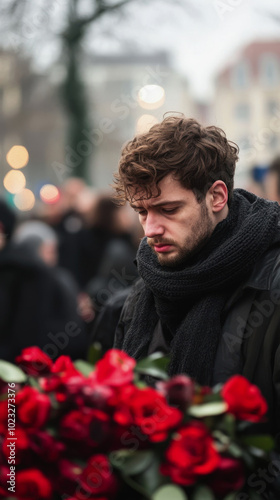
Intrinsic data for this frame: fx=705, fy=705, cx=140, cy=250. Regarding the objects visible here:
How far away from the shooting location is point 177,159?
2.25 meters

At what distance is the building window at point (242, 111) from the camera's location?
37.7 meters

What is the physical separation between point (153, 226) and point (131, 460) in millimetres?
1016

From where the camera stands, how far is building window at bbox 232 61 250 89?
3991cm

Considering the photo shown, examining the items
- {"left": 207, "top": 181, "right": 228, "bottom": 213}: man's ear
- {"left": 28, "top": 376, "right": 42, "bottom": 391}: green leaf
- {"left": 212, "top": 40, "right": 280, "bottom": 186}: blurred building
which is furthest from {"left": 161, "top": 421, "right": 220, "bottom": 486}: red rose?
{"left": 212, "top": 40, "right": 280, "bottom": 186}: blurred building

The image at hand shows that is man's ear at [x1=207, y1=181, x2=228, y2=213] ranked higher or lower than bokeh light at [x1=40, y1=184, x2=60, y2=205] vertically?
lower

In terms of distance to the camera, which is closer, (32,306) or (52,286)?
(32,306)

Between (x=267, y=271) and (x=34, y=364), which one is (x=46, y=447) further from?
(x=267, y=271)

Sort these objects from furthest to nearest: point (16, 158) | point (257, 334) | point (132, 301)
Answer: point (16, 158) < point (132, 301) < point (257, 334)

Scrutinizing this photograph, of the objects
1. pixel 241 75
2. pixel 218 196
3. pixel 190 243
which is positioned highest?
pixel 241 75

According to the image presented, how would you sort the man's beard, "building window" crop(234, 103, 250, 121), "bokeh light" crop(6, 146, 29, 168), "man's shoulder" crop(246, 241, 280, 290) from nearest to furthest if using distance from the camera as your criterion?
"man's shoulder" crop(246, 241, 280, 290) → the man's beard → "bokeh light" crop(6, 146, 29, 168) → "building window" crop(234, 103, 250, 121)

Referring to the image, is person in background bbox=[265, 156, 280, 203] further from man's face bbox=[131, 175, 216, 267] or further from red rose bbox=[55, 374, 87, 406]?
red rose bbox=[55, 374, 87, 406]

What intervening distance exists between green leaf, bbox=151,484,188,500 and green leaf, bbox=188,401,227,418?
15 centimetres

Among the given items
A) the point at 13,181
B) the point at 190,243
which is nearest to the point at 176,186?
the point at 190,243

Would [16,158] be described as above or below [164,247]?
above
